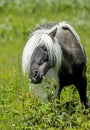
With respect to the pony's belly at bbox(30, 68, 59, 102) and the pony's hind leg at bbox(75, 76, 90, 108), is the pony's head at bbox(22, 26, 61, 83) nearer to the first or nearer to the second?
the pony's belly at bbox(30, 68, 59, 102)

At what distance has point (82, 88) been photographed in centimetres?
963

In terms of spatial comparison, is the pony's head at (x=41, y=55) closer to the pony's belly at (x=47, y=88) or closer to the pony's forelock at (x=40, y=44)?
the pony's forelock at (x=40, y=44)

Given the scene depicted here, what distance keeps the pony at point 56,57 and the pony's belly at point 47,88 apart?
22mm

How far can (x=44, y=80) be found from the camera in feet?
28.4

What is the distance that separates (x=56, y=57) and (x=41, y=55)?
24 centimetres

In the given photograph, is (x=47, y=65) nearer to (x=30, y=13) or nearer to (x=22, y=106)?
(x=22, y=106)

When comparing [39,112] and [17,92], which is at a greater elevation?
[17,92]

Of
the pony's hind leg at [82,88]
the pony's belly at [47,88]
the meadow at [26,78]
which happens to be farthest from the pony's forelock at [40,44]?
the pony's hind leg at [82,88]

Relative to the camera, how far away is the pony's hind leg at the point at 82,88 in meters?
9.54

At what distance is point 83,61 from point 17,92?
213 cm

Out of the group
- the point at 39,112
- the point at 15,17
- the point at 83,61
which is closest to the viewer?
the point at 39,112

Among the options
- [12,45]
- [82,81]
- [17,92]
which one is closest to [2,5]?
[12,45]

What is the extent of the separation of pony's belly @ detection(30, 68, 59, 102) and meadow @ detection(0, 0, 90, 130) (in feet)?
0.47

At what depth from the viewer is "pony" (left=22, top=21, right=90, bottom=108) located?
8.66m
